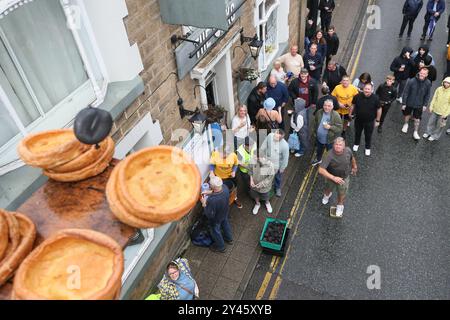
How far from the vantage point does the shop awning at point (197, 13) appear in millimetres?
5137

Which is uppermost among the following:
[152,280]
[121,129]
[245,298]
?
[121,129]

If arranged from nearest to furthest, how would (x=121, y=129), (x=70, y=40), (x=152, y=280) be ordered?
(x=70, y=40)
(x=121, y=129)
(x=152, y=280)

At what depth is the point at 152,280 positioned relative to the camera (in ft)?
22.4

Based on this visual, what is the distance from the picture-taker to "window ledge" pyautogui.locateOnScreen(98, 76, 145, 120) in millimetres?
4812

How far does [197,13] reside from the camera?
5305mm

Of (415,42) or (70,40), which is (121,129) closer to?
(70,40)

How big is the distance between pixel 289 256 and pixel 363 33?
34.3ft

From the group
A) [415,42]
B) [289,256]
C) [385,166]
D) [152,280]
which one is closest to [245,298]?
[289,256]

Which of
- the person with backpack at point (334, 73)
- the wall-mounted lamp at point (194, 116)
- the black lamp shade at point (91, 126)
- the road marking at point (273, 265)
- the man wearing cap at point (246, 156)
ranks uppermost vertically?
the black lamp shade at point (91, 126)

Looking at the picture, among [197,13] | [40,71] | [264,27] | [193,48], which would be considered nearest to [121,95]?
[40,71]

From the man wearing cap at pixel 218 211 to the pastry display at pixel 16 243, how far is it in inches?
170

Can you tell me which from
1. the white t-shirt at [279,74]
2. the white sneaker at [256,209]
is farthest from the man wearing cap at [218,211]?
the white t-shirt at [279,74]

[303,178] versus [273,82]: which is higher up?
[273,82]

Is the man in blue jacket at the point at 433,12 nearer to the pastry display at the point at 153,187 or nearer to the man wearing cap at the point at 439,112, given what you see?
the man wearing cap at the point at 439,112
